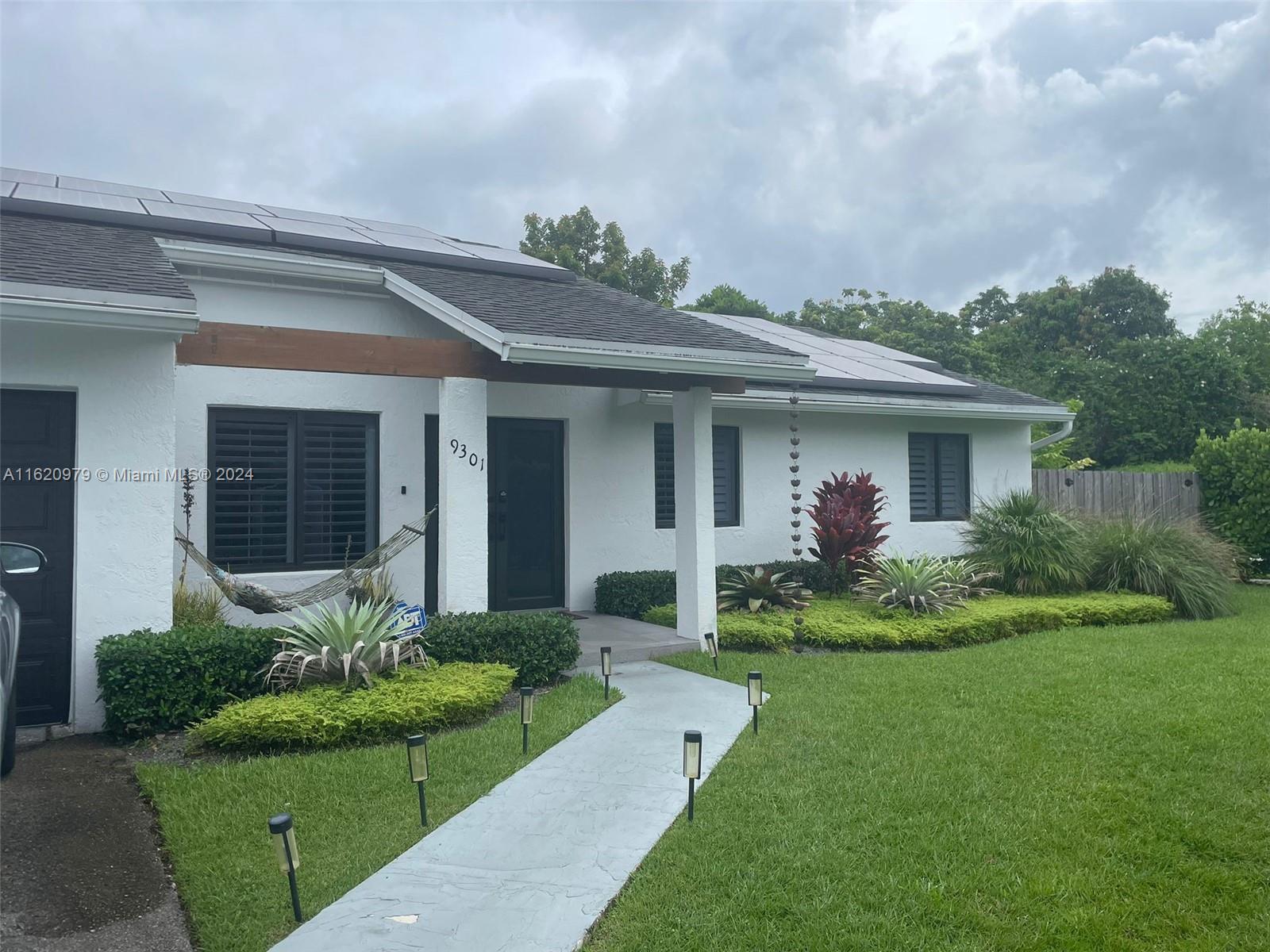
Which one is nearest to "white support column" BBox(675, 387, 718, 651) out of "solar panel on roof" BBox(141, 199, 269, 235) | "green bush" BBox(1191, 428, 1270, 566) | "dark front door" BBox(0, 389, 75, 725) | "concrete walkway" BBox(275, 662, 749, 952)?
"concrete walkway" BBox(275, 662, 749, 952)

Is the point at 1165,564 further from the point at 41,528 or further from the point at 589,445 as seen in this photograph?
the point at 41,528

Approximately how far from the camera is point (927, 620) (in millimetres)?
9289

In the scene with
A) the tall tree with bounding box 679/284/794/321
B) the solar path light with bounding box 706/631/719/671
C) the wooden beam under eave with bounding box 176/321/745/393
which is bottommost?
the solar path light with bounding box 706/631/719/671

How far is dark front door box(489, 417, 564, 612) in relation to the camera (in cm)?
994

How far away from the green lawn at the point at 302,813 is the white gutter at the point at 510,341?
2.87m

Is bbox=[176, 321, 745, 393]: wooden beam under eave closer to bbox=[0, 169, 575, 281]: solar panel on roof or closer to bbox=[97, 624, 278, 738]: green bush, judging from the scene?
bbox=[97, 624, 278, 738]: green bush

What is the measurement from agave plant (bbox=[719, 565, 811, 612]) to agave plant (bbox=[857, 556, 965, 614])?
90 centimetres

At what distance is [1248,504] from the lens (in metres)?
14.6

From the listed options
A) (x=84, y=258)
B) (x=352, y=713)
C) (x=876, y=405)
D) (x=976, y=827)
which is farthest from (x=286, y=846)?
(x=876, y=405)

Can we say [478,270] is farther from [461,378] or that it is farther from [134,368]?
[134,368]

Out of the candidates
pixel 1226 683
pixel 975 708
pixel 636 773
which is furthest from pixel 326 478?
pixel 1226 683

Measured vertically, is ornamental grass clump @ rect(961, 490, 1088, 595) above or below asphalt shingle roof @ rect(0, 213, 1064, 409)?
below

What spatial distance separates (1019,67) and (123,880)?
15.0m

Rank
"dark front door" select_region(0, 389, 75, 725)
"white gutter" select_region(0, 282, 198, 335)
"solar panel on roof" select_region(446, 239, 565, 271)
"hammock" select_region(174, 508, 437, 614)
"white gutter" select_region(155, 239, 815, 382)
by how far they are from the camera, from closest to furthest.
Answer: "white gutter" select_region(0, 282, 198, 335) → "dark front door" select_region(0, 389, 75, 725) → "white gutter" select_region(155, 239, 815, 382) → "hammock" select_region(174, 508, 437, 614) → "solar panel on roof" select_region(446, 239, 565, 271)
